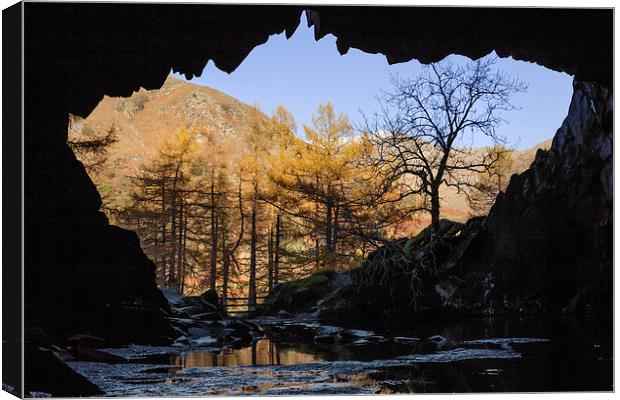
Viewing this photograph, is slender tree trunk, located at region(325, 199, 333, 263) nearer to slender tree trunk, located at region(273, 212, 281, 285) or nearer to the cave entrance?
the cave entrance

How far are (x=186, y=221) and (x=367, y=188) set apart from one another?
1.73 metres

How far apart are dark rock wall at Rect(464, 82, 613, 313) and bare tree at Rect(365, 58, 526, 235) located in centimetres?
52

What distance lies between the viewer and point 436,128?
769 cm

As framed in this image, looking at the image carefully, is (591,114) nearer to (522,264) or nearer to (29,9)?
(522,264)

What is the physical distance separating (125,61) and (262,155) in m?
1.60

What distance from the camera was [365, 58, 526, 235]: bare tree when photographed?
7.40 metres

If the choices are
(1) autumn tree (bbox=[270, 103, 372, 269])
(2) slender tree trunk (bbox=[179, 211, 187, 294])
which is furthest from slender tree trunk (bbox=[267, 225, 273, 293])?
(2) slender tree trunk (bbox=[179, 211, 187, 294])

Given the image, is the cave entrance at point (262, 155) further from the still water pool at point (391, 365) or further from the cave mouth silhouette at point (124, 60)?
the still water pool at point (391, 365)

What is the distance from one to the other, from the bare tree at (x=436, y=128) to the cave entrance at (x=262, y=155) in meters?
0.07

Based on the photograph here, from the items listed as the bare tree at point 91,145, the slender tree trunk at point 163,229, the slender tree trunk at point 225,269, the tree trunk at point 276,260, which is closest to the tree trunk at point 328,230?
the tree trunk at point 276,260

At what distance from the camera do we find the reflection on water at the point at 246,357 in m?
6.62

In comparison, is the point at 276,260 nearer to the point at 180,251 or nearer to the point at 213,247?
the point at 213,247

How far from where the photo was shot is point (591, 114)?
752 centimetres

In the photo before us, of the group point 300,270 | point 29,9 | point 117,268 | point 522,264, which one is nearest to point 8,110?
point 29,9
